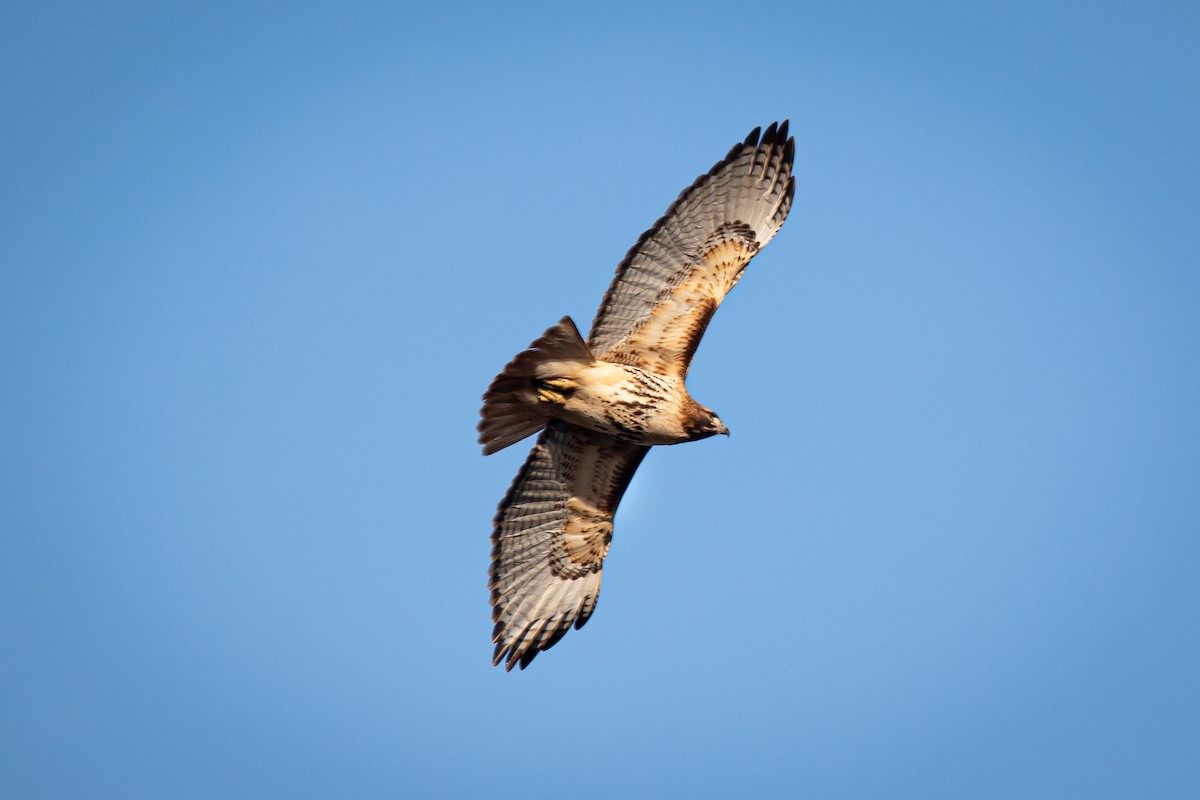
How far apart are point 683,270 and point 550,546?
8.30 ft

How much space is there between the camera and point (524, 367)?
33.8 feet

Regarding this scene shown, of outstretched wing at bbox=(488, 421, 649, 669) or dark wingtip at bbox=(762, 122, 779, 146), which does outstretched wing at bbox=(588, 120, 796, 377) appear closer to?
dark wingtip at bbox=(762, 122, 779, 146)

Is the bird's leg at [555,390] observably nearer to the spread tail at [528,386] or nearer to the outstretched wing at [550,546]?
the spread tail at [528,386]

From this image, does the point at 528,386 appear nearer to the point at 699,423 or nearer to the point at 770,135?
the point at 699,423

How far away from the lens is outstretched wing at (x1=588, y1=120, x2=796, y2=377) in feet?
35.4

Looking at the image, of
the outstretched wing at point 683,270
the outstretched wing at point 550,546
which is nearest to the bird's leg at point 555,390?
the outstretched wing at point 683,270

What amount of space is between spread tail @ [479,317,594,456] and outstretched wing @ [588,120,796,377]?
0.57 meters

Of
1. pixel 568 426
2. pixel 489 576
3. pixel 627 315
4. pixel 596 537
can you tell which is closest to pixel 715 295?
pixel 627 315

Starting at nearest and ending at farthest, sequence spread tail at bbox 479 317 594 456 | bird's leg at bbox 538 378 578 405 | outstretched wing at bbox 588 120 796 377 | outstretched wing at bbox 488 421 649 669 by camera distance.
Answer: spread tail at bbox 479 317 594 456
bird's leg at bbox 538 378 578 405
outstretched wing at bbox 588 120 796 377
outstretched wing at bbox 488 421 649 669

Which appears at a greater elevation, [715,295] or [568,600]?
[715,295]

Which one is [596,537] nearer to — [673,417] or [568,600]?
[568,600]

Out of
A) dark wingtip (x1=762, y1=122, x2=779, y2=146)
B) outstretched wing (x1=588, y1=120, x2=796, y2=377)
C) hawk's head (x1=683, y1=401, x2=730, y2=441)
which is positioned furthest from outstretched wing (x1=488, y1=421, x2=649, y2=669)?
dark wingtip (x1=762, y1=122, x2=779, y2=146)

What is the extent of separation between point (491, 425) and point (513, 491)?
92 cm

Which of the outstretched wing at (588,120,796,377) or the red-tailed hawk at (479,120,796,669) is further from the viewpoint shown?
the outstretched wing at (588,120,796,377)
